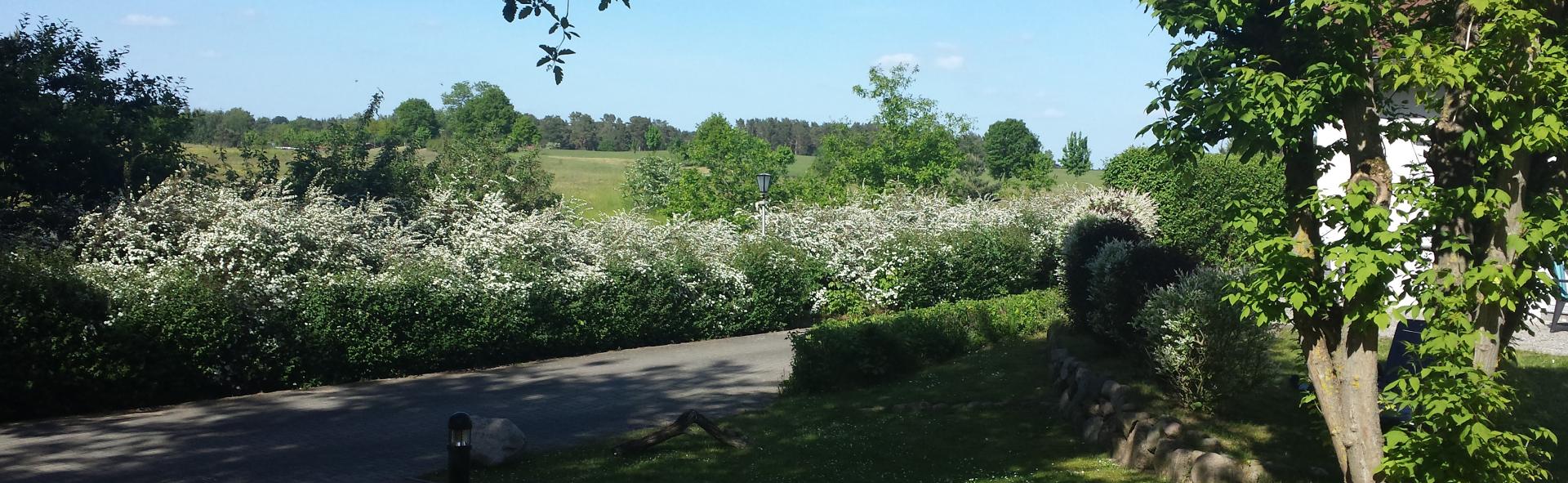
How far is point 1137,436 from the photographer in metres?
8.83

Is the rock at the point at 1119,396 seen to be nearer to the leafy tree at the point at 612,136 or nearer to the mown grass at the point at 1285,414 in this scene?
the mown grass at the point at 1285,414

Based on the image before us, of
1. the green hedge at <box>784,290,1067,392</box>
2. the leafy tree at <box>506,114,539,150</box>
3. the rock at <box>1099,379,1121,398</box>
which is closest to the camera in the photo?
the rock at <box>1099,379,1121,398</box>

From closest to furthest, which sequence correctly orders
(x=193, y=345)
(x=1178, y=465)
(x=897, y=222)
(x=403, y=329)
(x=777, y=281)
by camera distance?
(x=1178, y=465)
(x=193, y=345)
(x=403, y=329)
(x=777, y=281)
(x=897, y=222)

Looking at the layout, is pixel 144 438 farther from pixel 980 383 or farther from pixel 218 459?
pixel 980 383

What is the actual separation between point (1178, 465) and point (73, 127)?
53.9 ft

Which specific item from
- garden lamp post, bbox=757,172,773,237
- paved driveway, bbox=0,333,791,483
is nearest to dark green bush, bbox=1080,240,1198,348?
paved driveway, bbox=0,333,791,483

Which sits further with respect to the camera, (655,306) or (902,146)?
(902,146)

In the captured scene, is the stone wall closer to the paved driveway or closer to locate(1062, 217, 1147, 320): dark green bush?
locate(1062, 217, 1147, 320): dark green bush

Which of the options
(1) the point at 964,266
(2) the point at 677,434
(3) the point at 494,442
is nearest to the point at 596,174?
(1) the point at 964,266

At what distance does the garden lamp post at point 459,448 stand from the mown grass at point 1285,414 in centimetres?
546

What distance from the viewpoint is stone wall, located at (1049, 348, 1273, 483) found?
757 cm

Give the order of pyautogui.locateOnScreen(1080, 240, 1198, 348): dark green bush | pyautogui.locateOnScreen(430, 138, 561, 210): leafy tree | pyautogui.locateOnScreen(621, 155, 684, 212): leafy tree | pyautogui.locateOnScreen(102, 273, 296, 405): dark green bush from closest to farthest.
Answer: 1. pyautogui.locateOnScreen(1080, 240, 1198, 348): dark green bush
2. pyautogui.locateOnScreen(102, 273, 296, 405): dark green bush
3. pyautogui.locateOnScreen(430, 138, 561, 210): leafy tree
4. pyautogui.locateOnScreen(621, 155, 684, 212): leafy tree

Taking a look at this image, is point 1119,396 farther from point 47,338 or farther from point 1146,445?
point 47,338

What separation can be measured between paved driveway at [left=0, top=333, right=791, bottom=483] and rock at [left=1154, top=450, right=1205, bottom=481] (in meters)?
6.22
